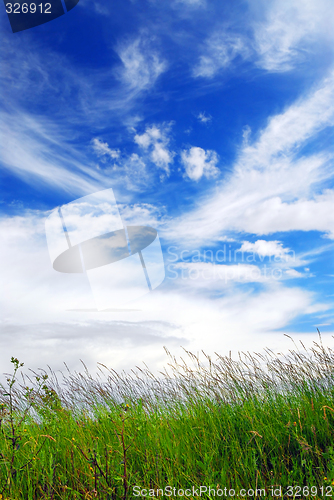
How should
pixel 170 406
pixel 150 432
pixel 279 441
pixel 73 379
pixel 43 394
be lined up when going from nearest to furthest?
pixel 279 441, pixel 150 432, pixel 170 406, pixel 43 394, pixel 73 379

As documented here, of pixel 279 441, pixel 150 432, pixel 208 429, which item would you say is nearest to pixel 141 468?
pixel 150 432

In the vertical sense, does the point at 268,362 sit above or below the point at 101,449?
above

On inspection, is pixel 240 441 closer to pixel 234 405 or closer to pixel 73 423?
pixel 234 405

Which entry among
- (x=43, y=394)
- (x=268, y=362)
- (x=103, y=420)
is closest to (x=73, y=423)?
(x=103, y=420)

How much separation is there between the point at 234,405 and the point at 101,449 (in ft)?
6.50

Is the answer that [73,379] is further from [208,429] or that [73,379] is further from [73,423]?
[208,429]

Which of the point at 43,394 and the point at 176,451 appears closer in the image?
the point at 176,451

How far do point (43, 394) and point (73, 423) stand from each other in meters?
1.22

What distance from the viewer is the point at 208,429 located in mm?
4070

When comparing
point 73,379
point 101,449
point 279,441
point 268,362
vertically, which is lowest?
point 279,441

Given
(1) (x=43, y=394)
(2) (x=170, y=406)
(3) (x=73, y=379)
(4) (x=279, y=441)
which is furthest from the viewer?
(3) (x=73, y=379)

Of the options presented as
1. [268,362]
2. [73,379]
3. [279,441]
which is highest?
[73,379]

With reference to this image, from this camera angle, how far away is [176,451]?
3.35 m

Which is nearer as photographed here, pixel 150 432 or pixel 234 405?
pixel 150 432
